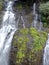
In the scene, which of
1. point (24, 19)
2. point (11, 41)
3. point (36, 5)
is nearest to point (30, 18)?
point (24, 19)

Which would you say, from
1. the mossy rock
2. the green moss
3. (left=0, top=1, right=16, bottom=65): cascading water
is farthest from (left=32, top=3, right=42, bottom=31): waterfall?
(left=0, top=1, right=16, bottom=65): cascading water

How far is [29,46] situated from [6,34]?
6.64 feet

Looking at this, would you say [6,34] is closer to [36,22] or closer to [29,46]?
[29,46]

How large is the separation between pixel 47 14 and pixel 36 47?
3.47 meters

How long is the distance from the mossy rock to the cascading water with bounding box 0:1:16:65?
1.71 feet

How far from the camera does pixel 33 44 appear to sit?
13.3 metres

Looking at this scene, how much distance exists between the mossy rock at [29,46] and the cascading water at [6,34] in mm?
521

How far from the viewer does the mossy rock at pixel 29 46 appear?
13.0 metres

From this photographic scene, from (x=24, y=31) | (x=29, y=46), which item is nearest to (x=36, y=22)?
(x=24, y=31)

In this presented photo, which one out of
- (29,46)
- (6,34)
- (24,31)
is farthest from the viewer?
(6,34)

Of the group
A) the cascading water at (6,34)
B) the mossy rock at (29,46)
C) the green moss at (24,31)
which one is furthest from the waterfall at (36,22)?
the cascading water at (6,34)

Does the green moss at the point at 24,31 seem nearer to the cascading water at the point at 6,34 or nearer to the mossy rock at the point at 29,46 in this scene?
the mossy rock at the point at 29,46

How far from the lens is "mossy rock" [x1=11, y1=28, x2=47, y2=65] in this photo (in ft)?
42.5

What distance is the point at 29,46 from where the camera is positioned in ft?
43.5
